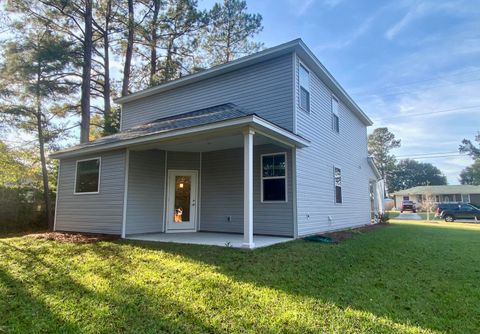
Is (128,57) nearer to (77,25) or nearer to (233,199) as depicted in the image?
(77,25)

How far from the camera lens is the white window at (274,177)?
27.2 ft

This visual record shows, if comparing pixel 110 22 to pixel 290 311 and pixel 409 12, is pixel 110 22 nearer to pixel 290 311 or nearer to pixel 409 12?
pixel 409 12

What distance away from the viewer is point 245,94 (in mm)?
9250

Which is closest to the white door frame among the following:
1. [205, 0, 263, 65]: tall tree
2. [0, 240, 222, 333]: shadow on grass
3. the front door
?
the front door

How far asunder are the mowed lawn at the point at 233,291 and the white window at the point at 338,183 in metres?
4.77

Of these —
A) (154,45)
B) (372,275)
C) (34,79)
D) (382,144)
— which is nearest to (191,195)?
(372,275)

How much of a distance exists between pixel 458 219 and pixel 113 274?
26915 millimetres

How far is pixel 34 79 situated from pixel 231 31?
1125cm

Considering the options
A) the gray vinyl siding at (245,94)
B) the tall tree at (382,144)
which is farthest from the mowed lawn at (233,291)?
the tall tree at (382,144)

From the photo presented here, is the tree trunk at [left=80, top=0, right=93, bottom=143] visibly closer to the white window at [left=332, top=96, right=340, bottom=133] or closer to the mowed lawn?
the mowed lawn

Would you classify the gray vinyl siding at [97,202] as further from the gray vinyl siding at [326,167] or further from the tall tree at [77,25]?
the gray vinyl siding at [326,167]

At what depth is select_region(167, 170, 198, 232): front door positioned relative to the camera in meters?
9.73

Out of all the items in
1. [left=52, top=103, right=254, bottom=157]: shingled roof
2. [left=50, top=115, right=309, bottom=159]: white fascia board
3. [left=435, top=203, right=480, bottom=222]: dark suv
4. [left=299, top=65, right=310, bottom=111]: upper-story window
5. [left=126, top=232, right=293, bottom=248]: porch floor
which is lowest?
[left=126, top=232, right=293, bottom=248]: porch floor

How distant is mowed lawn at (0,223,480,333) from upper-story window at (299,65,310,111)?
4.53 meters
